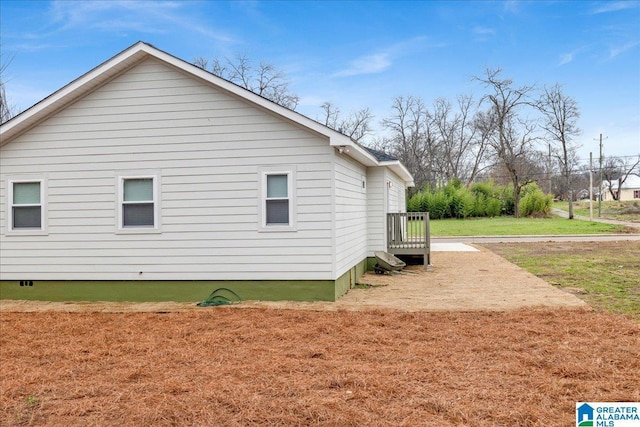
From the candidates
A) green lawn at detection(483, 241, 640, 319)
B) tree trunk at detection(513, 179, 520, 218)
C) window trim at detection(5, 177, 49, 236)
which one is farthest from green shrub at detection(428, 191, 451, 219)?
window trim at detection(5, 177, 49, 236)

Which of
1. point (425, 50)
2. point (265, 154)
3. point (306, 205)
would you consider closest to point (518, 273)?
point (306, 205)

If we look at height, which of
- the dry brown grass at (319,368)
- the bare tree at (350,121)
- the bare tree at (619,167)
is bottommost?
the dry brown grass at (319,368)

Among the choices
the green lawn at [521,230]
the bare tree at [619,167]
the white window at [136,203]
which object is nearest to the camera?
the white window at [136,203]

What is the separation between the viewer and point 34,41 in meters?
19.8

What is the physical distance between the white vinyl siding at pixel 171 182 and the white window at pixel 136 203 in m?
0.12

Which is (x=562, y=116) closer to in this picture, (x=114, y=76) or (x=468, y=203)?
(x=468, y=203)

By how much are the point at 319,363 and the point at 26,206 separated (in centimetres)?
725

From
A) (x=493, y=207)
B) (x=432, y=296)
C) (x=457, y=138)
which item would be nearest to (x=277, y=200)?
(x=432, y=296)

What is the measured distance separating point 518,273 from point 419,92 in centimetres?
3956

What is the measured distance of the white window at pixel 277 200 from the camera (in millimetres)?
8570

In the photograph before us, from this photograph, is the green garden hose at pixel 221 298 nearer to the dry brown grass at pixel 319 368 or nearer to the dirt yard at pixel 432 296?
the dirt yard at pixel 432 296

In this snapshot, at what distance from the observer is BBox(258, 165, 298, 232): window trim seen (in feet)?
28.1

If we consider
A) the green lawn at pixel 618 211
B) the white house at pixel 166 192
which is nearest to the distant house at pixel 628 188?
the green lawn at pixel 618 211

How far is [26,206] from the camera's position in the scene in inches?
367
